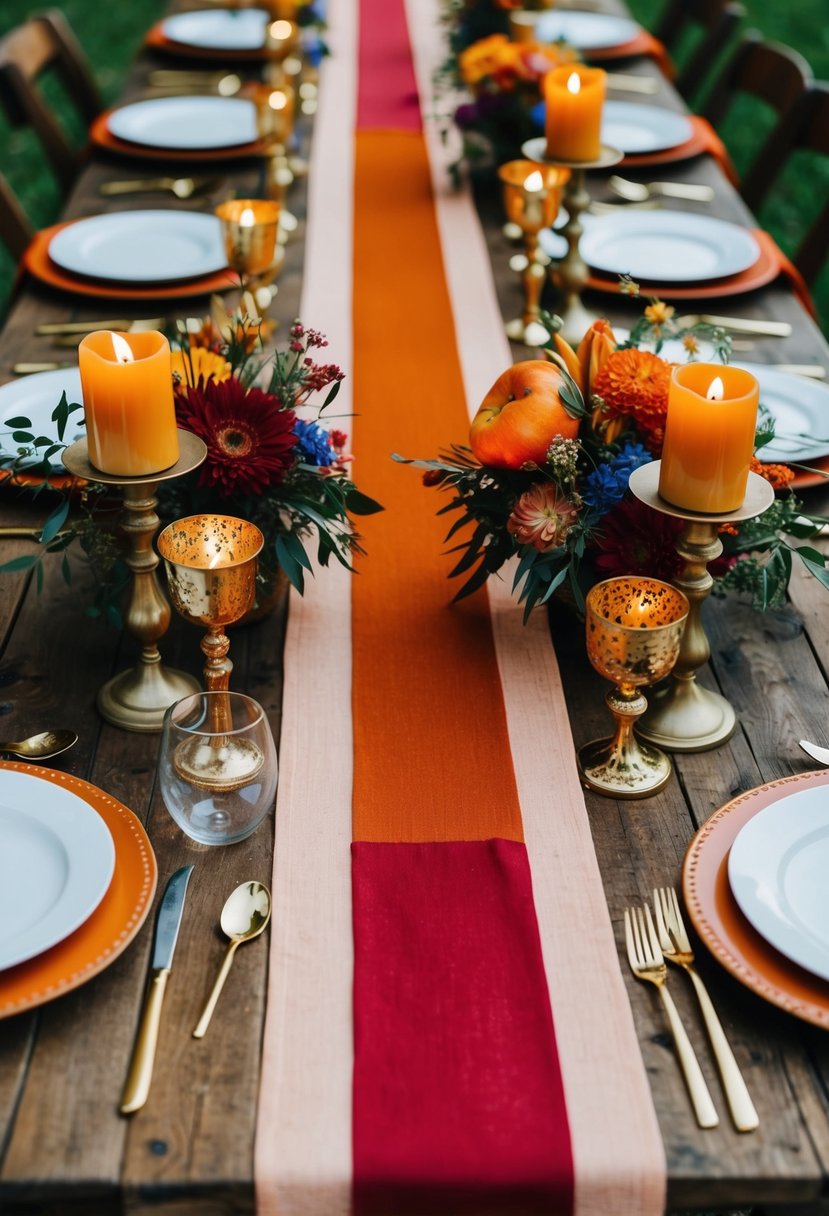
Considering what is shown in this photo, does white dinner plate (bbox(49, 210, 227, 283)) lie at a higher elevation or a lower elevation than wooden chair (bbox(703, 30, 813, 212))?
higher

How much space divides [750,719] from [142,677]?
52 centimetres

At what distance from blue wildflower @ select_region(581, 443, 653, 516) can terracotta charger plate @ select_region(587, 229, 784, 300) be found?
2.27ft

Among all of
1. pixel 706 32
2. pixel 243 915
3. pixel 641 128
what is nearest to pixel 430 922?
pixel 243 915

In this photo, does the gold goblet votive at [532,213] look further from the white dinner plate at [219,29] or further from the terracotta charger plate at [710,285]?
the white dinner plate at [219,29]

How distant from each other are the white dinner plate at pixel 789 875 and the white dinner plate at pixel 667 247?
102cm

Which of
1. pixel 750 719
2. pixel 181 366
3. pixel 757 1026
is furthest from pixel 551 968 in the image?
pixel 181 366

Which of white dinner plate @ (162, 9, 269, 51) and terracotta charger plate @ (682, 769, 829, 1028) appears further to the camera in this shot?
white dinner plate @ (162, 9, 269, 51)

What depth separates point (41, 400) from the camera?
150 cm

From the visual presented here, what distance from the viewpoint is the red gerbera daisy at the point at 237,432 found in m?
1.14

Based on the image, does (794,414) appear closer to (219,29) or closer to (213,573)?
(213,573)

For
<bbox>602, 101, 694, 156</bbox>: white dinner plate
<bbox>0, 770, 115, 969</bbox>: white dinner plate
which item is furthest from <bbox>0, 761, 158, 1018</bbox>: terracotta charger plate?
<bbox>602, 101, 694, 156</bbox>: white dinner plate

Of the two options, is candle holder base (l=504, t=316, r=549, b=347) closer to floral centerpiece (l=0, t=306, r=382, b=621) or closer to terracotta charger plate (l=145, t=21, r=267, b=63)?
floral centerpiece (l=0, t=306, r=382, b=621)

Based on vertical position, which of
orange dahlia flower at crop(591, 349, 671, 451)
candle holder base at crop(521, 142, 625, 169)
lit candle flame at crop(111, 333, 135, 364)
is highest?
lit candle flame at crop(111, 333, 135, 364)

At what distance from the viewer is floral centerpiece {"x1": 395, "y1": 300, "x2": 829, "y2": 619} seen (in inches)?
43.8
